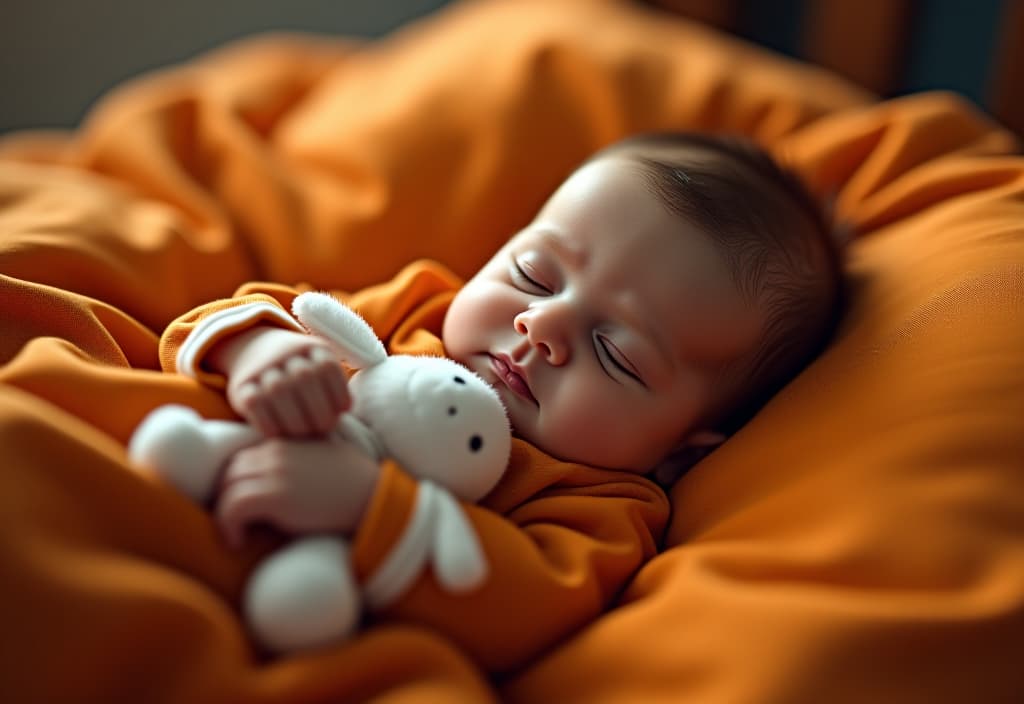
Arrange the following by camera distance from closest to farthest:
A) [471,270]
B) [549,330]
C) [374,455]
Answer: [374,455] < [549,330] < [471,270]

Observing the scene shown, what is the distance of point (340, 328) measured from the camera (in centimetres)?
83

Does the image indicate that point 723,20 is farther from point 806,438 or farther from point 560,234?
point 806,438

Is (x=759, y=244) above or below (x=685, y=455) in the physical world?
above

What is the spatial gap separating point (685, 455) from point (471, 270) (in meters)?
0.39

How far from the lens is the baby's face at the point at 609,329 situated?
940 millimetres

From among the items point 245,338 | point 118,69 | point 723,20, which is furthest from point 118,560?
point 118,69

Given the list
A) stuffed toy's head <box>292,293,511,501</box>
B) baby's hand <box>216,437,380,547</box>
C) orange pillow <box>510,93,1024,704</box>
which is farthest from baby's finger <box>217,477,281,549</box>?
orange pillow <box>510,93,1024,704</box>

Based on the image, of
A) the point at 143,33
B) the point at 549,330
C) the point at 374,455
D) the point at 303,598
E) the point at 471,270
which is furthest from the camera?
the point at 143,33

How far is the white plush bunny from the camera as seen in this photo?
0.70 meters

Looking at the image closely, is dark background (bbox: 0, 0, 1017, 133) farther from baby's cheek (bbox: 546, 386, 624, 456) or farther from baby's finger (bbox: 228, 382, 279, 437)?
baby's finger (bbox: 228, 382, 279, 437)

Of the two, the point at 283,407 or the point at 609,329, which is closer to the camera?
the point at 283,407

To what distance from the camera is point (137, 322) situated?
1.01 metres

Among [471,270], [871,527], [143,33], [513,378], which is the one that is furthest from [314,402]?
[143,33]

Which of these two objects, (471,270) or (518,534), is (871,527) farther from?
(471,270)
